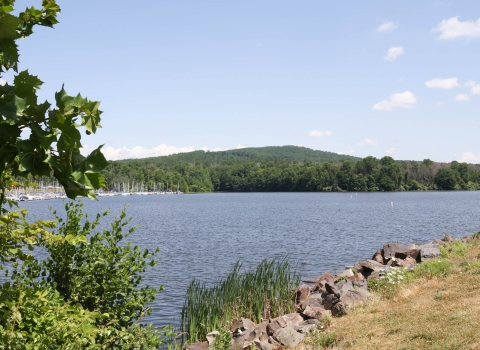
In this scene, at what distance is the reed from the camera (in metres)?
11.3

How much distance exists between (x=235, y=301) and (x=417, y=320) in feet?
16.0

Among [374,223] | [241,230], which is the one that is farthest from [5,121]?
[374,223]

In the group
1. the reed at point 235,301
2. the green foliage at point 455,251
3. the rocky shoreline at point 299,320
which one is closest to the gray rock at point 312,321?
the rocky shoreline at point 299,320

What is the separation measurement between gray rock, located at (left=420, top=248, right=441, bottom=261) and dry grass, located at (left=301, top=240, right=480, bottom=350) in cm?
380

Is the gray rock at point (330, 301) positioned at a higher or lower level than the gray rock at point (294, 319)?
higher

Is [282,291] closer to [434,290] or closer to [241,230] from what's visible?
[434,290]

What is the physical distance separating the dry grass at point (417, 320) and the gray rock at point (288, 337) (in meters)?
0.22

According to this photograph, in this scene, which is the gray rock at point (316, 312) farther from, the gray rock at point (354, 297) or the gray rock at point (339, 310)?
the gray rock at point (354, 297)

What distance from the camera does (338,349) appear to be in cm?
812

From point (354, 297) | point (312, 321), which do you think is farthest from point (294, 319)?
point (354, 297)

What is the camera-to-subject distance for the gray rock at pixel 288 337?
9416 millimetres

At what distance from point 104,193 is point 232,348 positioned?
646 ft

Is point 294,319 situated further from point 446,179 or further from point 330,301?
point 446,179

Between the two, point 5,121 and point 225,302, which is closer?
point 5,121
